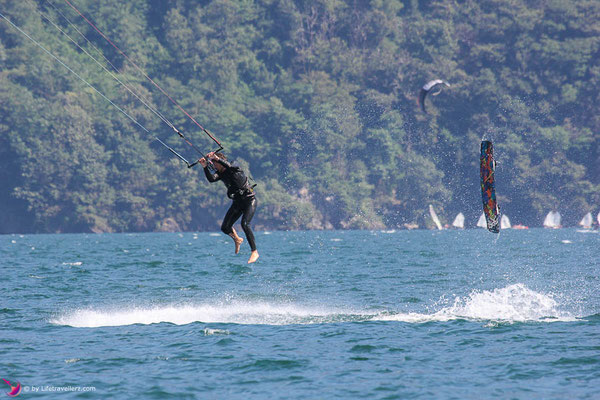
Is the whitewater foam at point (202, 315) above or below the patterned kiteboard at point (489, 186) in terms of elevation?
below

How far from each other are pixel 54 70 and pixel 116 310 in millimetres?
79383

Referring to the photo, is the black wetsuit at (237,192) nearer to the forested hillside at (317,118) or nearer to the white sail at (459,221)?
the forested hillside at (317,118)

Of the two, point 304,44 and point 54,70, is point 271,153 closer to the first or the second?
point 304,44

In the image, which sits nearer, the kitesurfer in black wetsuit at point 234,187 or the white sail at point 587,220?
the kitesurfer in black wetsuit at point 234,187

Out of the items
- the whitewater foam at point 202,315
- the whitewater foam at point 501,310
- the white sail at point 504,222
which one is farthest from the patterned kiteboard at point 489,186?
the white sail at point 504,222

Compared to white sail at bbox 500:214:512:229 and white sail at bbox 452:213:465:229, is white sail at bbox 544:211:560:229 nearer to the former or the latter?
white sail at bbox 500:214:512:229

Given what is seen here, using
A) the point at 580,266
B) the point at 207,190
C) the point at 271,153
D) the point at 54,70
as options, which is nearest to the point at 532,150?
the point at 271,153

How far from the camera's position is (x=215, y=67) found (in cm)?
10169

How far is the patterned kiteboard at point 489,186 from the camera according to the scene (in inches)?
812

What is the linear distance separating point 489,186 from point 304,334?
5520 mm

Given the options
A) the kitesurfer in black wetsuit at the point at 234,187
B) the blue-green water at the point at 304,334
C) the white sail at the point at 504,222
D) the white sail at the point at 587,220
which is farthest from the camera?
the white sail at the point at 504,222

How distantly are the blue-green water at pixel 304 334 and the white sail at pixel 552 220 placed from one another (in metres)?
60.1

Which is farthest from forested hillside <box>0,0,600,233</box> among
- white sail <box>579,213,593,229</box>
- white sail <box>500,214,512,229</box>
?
white sail <box>579,213,593,229</box>

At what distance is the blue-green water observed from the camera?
15.2 metres
